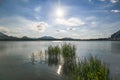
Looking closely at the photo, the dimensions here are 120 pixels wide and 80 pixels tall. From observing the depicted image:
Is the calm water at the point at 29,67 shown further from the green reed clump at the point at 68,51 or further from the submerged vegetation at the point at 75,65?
the green reed clump at the point at 68,51

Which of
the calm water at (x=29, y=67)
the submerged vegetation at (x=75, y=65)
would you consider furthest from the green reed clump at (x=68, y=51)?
the calm water at (x=29, y=67)

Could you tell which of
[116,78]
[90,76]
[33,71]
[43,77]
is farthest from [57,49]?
[90,76]

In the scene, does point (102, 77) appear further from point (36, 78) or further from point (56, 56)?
point (56, 56)

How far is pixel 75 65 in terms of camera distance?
1304 cm

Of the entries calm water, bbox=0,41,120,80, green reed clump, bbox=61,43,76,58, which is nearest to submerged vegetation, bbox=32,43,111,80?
green reed clump, bbox=61,43,76,58

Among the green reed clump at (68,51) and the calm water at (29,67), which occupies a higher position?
the green reed clump at (68,51)

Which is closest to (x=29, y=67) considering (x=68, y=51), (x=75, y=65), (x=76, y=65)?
(x=68, y=51)

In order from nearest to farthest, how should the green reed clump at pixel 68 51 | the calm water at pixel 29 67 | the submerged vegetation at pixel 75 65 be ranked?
the submerged vegetation at pixel 75 65
the calm water at pixel 29 67
the green reed clump at pixel 68 51

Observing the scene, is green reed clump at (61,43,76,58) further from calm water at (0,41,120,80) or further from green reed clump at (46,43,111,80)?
calm water at (0,41,120,80)

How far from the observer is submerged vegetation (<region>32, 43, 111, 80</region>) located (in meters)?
10.1

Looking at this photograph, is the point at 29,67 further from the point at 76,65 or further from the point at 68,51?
the point at 76,65

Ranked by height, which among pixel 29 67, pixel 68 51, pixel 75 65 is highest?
pixel 68 51

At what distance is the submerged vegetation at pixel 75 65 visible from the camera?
10.1m

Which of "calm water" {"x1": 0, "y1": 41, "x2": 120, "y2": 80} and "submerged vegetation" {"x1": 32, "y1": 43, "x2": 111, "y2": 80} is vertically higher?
"submerged vegetation" {"x1": 32, "y1": 43, "x2": 111, "y2": 80}
